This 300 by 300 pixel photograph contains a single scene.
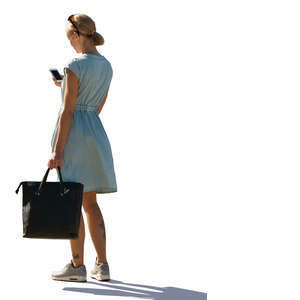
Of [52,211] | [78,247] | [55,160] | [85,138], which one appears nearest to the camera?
[52,211]

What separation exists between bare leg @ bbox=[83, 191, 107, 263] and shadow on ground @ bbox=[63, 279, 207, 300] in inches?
12.7

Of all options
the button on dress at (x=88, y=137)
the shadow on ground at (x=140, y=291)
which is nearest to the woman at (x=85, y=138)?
the button on dress at (x=88, y=137)

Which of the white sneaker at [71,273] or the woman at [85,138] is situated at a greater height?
the woman at [85,138]

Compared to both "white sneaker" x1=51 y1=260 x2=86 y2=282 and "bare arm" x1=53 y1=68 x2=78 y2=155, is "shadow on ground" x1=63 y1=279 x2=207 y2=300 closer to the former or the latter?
"white sneaker" x1=51 y1=260 x2=86 y2=282

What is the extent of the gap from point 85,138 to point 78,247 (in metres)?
0.96

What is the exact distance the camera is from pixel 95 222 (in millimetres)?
6309

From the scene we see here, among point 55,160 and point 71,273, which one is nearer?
point 55,160

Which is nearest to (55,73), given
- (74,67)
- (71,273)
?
(74,67)

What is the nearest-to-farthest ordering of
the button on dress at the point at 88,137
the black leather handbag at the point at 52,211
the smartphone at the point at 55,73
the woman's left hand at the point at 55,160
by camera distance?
the black leather handbag at the point at 52,211
the woman's left hand at the point at 55,160
the button on dress at the point at 88,137
the smartphone at the point at 55,73

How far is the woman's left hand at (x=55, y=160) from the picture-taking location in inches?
235

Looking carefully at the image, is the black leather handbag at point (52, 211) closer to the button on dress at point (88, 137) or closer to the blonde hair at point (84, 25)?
the button on dress at point (88, 137)

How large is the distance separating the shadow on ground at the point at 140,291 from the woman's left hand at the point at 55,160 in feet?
3.41

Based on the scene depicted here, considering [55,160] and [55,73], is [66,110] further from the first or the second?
[55,73]

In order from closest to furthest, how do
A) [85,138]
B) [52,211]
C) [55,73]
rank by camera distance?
[52,211] → [85,138] → [55,73]
